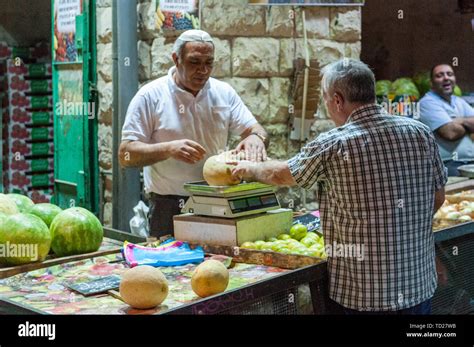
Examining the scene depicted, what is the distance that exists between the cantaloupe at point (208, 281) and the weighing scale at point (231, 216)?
78cm

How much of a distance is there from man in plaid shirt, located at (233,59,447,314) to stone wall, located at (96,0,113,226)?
2.68 meters

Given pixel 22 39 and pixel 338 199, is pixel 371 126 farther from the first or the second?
pixel 22 39

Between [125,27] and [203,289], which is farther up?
[125,27]

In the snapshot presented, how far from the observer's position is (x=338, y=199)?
3248 millimetres

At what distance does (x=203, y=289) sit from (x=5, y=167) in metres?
5.61

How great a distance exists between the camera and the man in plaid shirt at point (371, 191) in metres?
3.17

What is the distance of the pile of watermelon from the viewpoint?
3.33 metres

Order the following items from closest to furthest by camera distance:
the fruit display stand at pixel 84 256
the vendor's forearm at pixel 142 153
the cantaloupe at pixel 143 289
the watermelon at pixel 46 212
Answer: the cantaloupe at pixel 143 289, the fruit display stand at pixel 84 256, the watermelon at pixel 46 212, the vendor's forearm at pixel 142 153

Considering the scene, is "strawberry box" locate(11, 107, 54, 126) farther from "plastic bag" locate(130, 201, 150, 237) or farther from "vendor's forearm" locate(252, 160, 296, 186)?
"vendor's forearm" locate(252, 160, 296, 186)

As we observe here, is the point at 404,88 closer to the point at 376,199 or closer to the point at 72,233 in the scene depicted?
the point at 376,199

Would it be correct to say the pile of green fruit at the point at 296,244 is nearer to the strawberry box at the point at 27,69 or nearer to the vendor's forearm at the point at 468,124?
the vendor's forearm at the point at 468,124

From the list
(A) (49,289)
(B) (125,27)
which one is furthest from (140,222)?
(A) (49,289)

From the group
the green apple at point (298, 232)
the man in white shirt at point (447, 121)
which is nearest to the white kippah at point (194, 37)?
the green apple at point (298, 232)

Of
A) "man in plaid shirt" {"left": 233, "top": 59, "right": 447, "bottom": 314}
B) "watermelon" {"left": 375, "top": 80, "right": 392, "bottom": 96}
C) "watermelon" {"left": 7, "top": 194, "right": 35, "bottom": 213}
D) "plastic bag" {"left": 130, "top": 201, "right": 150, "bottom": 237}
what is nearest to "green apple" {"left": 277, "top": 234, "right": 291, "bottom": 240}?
"man in plaid shirt" {"left": 233, "top": 59, "right": 447, "bottom": 314}
